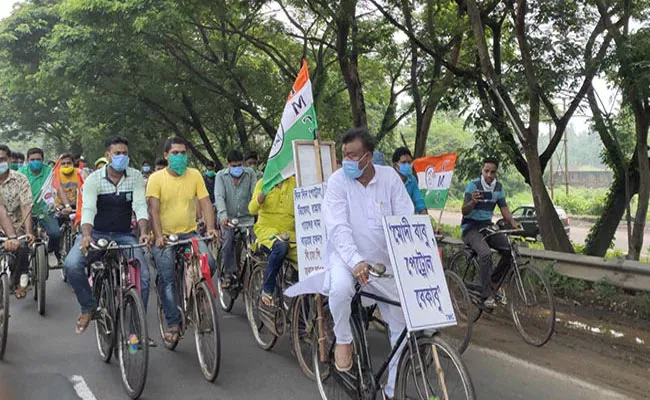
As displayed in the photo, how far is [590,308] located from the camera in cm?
682

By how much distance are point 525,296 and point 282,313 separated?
250 centimetres

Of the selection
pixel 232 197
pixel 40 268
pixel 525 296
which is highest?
pixel 232 197

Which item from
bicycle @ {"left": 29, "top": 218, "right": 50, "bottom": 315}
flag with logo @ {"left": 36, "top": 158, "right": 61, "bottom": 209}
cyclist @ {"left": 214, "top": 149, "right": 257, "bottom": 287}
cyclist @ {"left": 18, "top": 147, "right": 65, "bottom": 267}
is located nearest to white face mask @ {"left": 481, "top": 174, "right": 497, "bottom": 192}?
cyclist @ {"left": 214, "top": 149, "right": 257, "bottom": 287}

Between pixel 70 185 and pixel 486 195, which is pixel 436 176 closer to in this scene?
pixel 486 195

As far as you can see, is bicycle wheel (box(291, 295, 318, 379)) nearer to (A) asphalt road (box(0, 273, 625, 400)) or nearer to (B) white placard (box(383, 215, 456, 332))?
(A) asphalt road (box(0, 273, 625, 400))

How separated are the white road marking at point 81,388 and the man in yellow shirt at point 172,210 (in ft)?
2.73

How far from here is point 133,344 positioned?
15.0 feet

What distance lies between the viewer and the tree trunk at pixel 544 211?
792 centimetres

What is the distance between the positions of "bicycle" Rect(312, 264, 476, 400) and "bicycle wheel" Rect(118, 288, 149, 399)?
1.30 metres

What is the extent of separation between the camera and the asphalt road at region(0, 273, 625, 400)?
15.2ft

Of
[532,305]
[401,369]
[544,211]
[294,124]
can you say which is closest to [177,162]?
[294,124]

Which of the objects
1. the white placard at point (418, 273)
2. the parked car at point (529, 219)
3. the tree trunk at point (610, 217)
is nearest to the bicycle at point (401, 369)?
the white placard at point (418, 273)

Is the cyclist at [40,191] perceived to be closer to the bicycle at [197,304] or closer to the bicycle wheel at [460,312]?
the bicycle at [197,304]

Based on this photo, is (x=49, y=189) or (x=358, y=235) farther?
(x=49, y=189)
